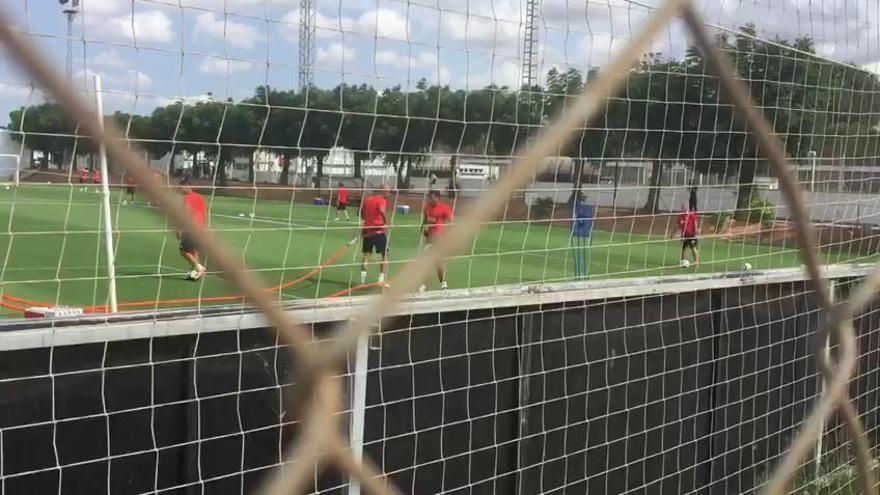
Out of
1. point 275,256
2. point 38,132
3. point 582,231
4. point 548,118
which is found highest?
point 548,118

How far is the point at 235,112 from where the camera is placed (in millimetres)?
3557

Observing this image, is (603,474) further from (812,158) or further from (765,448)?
(812,158)

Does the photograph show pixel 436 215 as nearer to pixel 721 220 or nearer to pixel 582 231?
pixel 582 231

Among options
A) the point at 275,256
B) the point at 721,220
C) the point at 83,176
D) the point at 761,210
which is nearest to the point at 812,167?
the point at 721,220

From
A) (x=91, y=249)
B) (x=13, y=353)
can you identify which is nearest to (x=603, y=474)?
(x=13, y=353)

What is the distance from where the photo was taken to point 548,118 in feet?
13.6

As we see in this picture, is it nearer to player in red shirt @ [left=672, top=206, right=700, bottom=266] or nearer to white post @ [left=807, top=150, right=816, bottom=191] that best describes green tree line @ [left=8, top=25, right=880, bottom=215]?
white post @ [left=807, top=150, right=816, bottom=191]

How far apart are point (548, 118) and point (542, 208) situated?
42.3 inches

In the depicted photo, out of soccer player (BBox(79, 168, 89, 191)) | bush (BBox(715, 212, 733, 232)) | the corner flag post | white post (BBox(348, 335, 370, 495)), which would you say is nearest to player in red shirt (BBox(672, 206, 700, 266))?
bush (BBox(715, 212, 733, 232))

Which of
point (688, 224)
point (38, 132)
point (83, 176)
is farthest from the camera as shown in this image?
point (688, 224)

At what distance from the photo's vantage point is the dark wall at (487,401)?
2902 millimetres

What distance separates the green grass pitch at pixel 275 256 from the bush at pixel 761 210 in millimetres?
344

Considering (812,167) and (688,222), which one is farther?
(688,222)

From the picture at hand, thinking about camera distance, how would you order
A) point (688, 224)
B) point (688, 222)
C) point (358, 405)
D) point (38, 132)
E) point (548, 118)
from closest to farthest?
point (38, 132)
point (358, 405)
point (548, 118)
point (688, 222)
point (688, 224)
